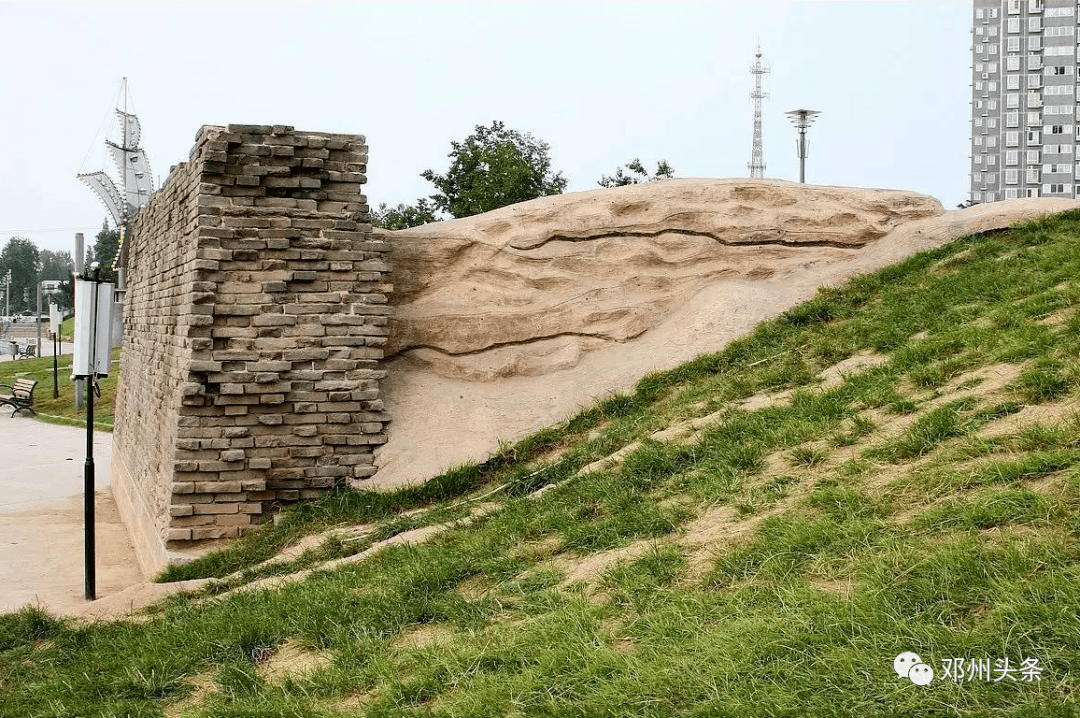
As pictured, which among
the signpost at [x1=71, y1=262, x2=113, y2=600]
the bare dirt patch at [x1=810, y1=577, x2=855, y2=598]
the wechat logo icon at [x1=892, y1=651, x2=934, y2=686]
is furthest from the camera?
the signpost at [x1=71, y1=262, x2=113, y2=600]

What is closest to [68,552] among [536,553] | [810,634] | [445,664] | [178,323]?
[178,323]

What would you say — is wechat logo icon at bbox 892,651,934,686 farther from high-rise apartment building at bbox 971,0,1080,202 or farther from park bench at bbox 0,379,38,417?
high-rise apartment building at bbox 971,0,1080,202

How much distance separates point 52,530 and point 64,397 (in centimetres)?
1624

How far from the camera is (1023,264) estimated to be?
298 inches

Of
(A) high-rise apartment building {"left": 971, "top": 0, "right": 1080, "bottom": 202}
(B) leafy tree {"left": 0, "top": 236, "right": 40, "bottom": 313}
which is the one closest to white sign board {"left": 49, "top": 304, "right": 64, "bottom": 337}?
(A) high-rise apartment building {"left": 971, "top": 0, "right": 1080, "bottom": 202}

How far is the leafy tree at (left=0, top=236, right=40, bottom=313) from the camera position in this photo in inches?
3474

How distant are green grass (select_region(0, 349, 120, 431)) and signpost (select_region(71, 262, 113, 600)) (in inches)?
355

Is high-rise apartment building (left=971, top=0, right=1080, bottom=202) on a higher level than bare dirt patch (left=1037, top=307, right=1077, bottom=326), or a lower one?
higher

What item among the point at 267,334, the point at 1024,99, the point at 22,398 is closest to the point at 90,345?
the point at 267,334

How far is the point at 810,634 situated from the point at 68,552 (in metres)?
7.99

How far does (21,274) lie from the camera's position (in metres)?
89.0

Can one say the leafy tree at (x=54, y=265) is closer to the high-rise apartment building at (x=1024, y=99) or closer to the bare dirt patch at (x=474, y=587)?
the high-rise apartment building at (x=1024, y=99)

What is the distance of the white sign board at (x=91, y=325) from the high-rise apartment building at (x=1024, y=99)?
165 feet

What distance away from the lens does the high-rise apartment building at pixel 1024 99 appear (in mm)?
53938
